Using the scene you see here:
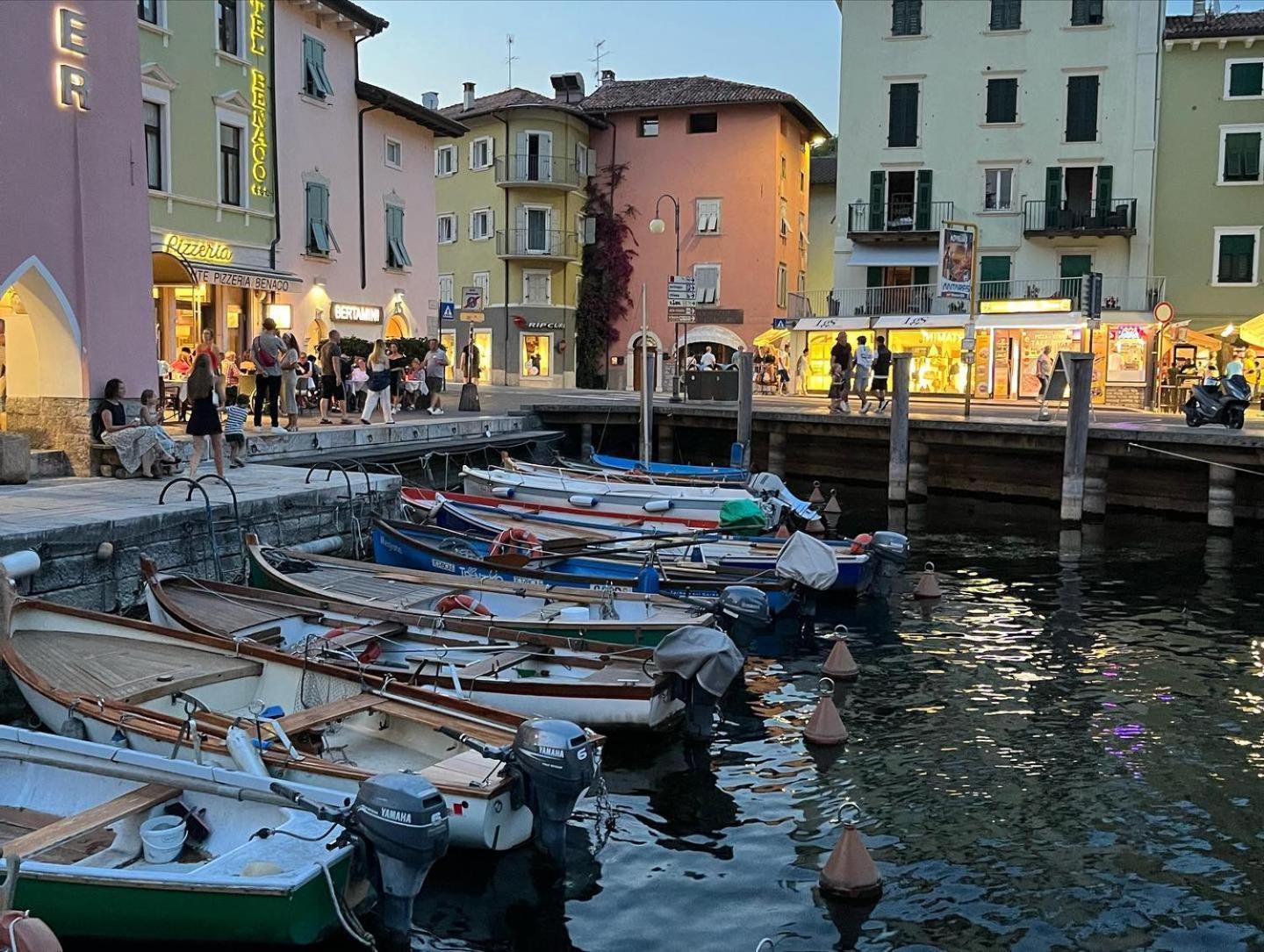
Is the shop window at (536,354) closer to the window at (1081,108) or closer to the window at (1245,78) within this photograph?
the window at (1081,108)

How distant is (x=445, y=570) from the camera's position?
14.9 meters

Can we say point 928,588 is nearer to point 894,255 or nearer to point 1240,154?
point 894,255

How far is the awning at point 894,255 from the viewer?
4128 cm

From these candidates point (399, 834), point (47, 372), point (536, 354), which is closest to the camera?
point (399, 834)

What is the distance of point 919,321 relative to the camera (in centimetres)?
3850

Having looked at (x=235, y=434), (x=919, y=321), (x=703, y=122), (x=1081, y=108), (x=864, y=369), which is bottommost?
(x=235, y=434)

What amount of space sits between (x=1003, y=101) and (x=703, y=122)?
46.1ft

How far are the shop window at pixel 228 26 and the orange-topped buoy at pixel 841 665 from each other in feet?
69.9

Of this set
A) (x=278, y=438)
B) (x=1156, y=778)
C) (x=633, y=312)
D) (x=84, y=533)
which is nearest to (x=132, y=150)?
(x=278, y=438)

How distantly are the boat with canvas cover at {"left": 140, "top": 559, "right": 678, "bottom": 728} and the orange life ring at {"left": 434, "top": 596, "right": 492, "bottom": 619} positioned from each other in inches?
26.6

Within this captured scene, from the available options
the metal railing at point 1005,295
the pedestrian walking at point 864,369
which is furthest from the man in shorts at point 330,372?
the metal railing at point 1005,295

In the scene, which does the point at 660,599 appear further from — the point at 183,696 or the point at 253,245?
the point at 253,245

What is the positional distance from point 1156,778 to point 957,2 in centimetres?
3656

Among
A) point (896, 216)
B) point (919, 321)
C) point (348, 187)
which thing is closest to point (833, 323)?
point (919, 321)
